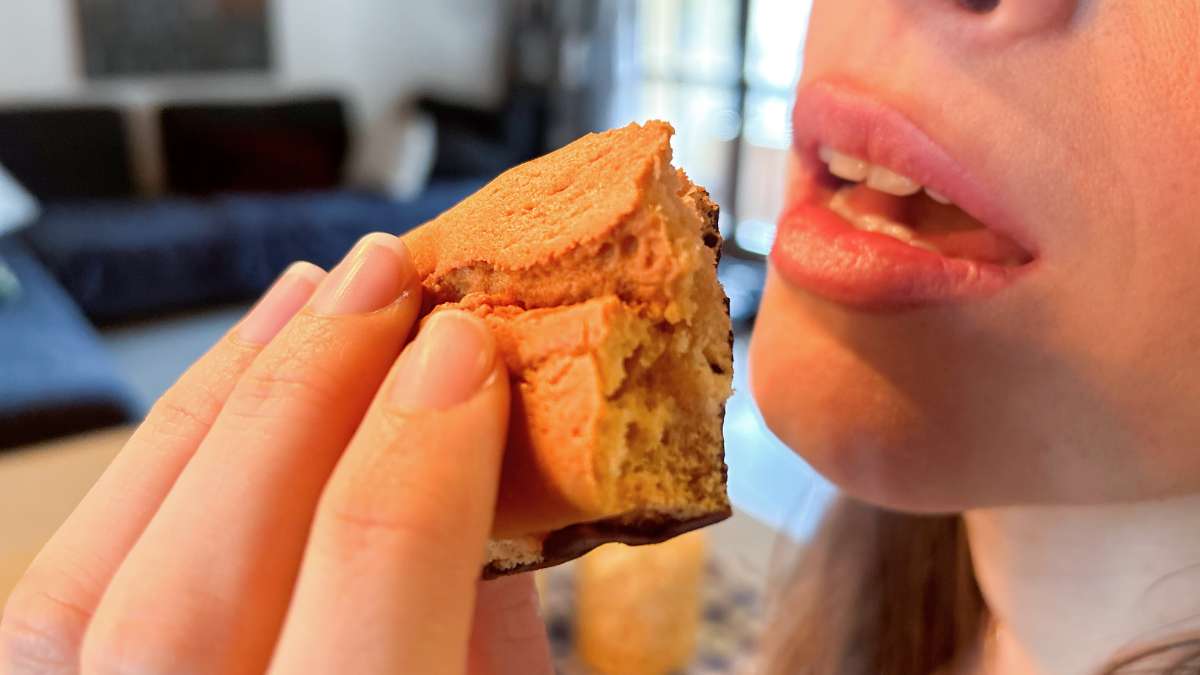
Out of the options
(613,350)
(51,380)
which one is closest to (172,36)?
(51,380)

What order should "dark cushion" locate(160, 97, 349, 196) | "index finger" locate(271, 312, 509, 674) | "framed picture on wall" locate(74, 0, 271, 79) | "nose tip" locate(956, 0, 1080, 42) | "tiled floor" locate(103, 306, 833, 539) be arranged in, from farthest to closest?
"dark cushion" locate(160, 97, 349, 196) → "framed picture on wall" locate(74, 0, 271, 79) → "tiled floor" locate(103, 306, 833, 539) → "nose tip" locate(956, 0, 1080, 42) → "index finger" locate(271, 312, 509, 674)

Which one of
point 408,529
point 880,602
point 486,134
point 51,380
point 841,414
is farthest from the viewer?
point 486,134

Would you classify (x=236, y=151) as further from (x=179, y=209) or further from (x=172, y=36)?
(x=172, y=36)

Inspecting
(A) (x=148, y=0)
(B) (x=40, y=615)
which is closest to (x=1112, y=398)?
(B) (x=40, y=615)

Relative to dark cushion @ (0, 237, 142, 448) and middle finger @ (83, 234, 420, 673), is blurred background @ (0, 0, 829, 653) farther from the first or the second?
middle finger @ (83, 234, 420, 673)

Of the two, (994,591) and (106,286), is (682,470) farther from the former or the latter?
(106,286)

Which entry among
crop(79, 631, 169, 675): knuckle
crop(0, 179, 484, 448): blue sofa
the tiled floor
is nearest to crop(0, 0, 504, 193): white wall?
crop(0, 179, 484, 448): blue sofa

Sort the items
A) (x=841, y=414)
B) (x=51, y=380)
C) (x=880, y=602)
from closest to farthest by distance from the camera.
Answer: (x=841, y=414) → (x=880, y=602) → (x=51, y=380)

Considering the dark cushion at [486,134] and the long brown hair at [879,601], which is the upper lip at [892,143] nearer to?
the long brown hair at [879,601]
